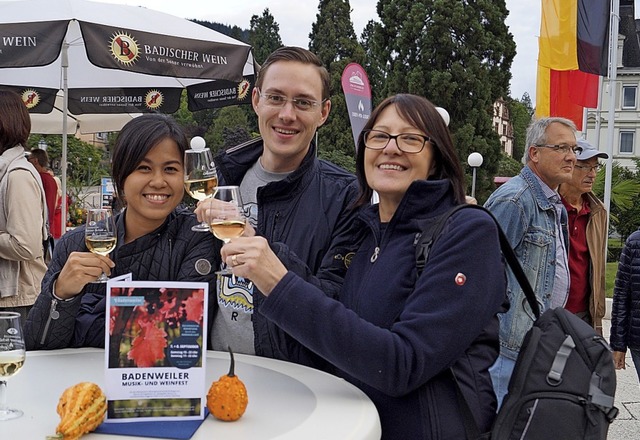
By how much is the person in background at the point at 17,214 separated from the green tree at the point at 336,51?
25.6 metres

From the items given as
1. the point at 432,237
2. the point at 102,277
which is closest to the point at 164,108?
the point at 102,277

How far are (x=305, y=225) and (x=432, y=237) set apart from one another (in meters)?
0.68

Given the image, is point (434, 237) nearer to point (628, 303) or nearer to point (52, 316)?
point (52, 316)

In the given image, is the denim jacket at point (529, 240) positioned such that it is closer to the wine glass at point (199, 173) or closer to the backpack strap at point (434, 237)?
the backpack strap at point (434, 237)

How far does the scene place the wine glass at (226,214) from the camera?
5.92 feet

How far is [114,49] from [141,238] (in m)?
3.17

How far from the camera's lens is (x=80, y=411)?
1460 millimetres

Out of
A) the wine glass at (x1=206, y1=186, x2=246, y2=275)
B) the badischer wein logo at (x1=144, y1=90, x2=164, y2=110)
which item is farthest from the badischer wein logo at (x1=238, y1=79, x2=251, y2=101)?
the wine glass at (x1=206, y1=186, x2=246, y2=275)

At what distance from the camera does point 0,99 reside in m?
3.61

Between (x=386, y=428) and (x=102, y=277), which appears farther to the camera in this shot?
(x=102, y=277)

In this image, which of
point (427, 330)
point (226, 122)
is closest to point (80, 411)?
point (427, 330)

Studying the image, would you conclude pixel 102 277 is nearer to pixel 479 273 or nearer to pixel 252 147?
pixel 252 147

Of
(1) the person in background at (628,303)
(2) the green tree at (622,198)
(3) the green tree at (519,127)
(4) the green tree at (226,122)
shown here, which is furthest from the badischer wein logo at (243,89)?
(3) the green tree at (519,127)

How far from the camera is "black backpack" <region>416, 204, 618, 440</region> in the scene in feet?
5.53
